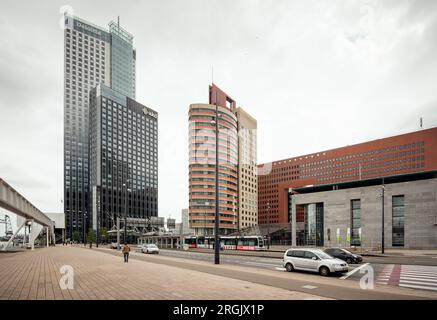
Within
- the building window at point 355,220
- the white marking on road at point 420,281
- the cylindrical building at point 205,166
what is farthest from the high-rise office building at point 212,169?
the white marking on road at point 420,281

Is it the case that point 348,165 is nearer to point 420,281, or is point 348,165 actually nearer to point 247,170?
point 247,170

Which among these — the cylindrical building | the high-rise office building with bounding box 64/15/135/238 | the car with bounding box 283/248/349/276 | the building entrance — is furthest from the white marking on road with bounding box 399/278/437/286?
the high-rise office building with bounding box 64/15/135/238

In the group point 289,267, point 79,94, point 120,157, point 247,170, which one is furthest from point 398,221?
point 79,94

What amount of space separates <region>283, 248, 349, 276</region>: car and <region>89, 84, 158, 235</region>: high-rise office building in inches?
5636

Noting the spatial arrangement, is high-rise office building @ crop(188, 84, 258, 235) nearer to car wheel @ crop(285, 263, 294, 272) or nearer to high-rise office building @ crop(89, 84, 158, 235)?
high-rise office building @ crop(89, 84, 158, 235)

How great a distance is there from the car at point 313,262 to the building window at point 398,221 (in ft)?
Answer: 131

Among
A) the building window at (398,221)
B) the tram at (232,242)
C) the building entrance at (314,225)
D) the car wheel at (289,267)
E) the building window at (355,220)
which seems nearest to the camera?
the car wheel at (289,267)

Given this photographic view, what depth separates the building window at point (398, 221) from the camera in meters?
48.9

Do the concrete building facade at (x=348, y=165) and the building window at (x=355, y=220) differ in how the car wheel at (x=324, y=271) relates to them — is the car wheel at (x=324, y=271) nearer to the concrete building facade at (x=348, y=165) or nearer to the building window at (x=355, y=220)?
the building window at (x=355, y=220)

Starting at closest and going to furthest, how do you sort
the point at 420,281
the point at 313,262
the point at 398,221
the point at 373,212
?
the point at 420,281, the point at 313,262, the point at 398,221, the point at 373,212

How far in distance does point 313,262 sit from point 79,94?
193447 millimetres

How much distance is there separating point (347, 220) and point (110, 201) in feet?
446

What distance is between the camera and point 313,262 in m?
16.9
